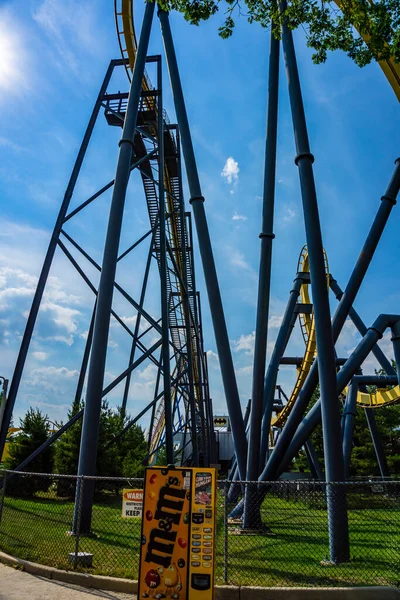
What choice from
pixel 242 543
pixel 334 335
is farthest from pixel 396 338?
pixel 242 543

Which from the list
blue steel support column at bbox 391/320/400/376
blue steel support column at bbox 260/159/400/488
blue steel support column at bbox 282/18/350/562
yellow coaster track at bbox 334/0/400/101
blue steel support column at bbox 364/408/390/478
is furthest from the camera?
blue steel support column at bbox 364/408/390/478

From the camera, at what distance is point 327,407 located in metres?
7.02

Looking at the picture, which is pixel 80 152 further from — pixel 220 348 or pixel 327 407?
pixel 327 407

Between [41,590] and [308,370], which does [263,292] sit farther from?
[308,370]

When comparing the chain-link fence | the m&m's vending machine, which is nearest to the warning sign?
the chain-link fence

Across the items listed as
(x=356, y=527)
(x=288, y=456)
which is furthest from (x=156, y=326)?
(x=356, y=527)

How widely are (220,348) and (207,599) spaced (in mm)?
5593

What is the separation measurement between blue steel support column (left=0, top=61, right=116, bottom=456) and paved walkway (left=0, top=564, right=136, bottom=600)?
5025mm

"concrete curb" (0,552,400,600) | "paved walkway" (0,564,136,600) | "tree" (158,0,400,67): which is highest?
"tree" (158,0,400,67)

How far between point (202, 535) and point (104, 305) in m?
5.53

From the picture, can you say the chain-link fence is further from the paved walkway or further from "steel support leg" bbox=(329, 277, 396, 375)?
"steel support leg" bbox=(329, 277, 396, 375)

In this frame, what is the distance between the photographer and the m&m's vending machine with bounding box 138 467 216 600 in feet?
14.9

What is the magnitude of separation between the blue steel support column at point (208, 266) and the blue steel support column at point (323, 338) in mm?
A: 2635

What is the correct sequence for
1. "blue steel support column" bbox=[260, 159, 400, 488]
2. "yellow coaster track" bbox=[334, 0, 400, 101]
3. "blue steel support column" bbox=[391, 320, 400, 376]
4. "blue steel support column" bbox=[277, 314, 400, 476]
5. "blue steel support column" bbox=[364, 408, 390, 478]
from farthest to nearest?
1. "blue steel support column" bbox=[364, 408, 390, 478]
2. "blue steel support column" bbox=[391, 320, 400, 376]
3. "yellow coaster track" bbox=[334, 0, 400, 101]
4. "blue steel support column" bbox=[260, 159, 400, 488]
5. "blue steel support column" bbox=[277, 314, 400, 476]
